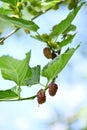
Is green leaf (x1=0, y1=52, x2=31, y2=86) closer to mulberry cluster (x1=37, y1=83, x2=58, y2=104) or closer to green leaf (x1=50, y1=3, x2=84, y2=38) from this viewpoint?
mulberry cluster (x1=37, y1=83, x2=58, y2=104)

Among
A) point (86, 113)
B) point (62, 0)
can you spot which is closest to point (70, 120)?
point (86, 113)

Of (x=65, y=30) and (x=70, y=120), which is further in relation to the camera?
(x=70, y=120)

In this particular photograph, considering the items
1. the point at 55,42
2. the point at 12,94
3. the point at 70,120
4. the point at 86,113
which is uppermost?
the point at 55,42

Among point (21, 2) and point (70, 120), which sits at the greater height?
point (21, 2)

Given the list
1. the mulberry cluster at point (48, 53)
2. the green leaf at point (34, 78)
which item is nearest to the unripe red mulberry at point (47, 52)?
the mulberry cluster at point (48, 53)

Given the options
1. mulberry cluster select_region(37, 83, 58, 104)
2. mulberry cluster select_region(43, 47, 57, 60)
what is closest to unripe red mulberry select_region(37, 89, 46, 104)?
mulberry cluster select_region(37, 83, 58, 104)

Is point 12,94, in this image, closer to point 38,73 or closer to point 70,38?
point 38,73

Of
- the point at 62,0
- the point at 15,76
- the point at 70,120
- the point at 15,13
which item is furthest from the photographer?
the point at 70,120

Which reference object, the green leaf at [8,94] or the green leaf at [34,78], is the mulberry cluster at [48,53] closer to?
the green leaf at [34,78]
